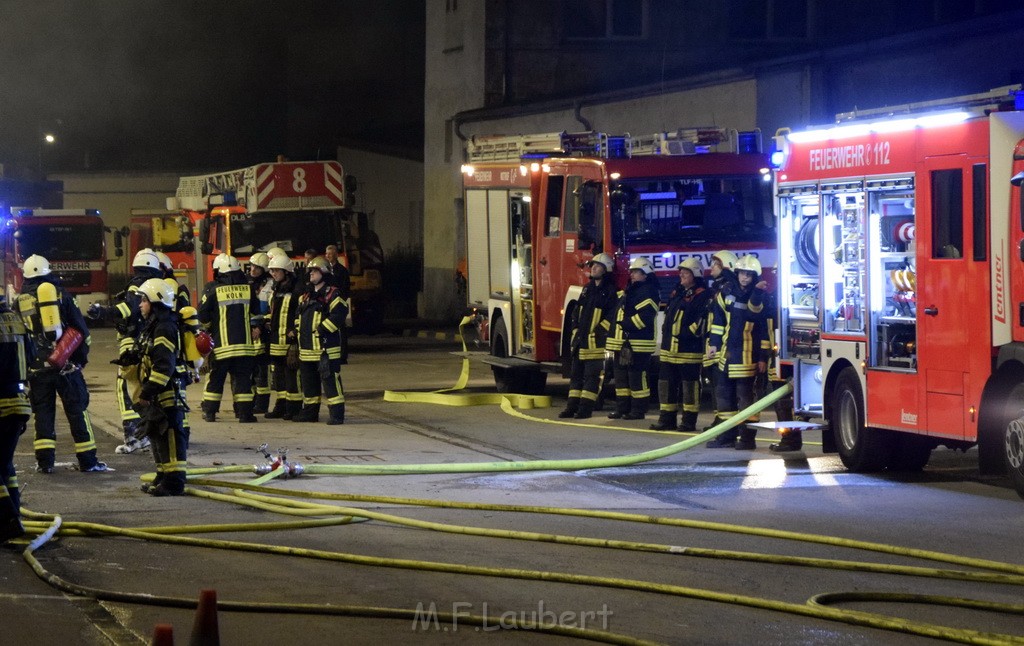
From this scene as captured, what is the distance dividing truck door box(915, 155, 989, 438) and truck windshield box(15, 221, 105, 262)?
25404mm

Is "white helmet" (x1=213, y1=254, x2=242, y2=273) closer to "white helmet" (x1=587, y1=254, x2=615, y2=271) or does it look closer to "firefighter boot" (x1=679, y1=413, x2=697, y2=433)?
"white helmet" (x1=587, y1=254, x2=615, y2=271)

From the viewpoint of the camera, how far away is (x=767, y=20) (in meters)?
32.6

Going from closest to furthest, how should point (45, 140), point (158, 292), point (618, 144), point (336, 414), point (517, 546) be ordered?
point (517, 546), point (158, 292), point (336, 414), point (618, 144), point (45, 140)

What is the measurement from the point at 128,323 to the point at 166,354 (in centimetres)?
234

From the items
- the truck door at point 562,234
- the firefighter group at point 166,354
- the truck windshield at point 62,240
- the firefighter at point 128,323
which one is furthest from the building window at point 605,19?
the firefighter at point 128,323

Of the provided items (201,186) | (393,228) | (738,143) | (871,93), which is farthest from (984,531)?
(393,228)

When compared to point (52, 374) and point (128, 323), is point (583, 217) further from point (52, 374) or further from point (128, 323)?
point (52, 374)

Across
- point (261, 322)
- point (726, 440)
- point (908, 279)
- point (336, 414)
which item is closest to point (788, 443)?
point (726, 440)

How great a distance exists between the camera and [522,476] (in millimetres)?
11336

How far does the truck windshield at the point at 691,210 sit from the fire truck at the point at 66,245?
19321 millimetres

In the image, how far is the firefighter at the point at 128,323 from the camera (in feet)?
41.1

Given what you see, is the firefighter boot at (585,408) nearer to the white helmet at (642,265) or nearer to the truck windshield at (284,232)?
the white helmet at (642,265)

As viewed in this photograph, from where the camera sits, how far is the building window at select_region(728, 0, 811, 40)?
1273 inches

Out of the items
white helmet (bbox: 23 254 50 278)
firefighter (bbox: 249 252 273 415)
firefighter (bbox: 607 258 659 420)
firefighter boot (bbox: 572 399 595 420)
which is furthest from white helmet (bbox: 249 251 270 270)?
white helmet (bbox: 23 254 50 278)
